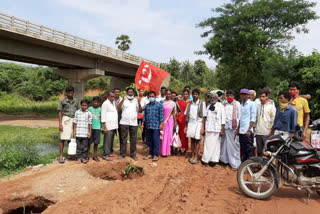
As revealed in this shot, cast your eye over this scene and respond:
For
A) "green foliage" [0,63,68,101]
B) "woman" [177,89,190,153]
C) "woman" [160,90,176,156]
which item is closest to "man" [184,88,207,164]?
"woman" [177,89,190,153]

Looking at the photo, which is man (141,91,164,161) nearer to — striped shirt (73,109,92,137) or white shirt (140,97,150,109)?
white shirt (140,97,150,109)

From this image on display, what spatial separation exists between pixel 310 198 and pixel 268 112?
1826 mm

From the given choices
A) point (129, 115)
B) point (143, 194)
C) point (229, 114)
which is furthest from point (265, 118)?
point (129, 115)

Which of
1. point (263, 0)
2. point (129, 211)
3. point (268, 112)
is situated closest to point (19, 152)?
point (129, 211)

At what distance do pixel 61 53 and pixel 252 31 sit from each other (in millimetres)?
15331

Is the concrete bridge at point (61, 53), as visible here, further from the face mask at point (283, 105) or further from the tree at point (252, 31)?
the face mask at point (283, 105)

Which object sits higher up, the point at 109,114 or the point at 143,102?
the point at 143,102

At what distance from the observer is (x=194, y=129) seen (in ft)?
19.2

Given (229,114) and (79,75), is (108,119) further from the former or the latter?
(79,75)

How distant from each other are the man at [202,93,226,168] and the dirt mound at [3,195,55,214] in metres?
3.45

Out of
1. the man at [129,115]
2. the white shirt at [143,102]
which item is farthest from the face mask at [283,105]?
the white shirt at [143,102]

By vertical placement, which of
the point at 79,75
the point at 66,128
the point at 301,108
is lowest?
the point at 66,128

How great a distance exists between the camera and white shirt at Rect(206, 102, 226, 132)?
18.1 feet

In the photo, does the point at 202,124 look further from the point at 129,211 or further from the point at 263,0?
the point at 263,0
